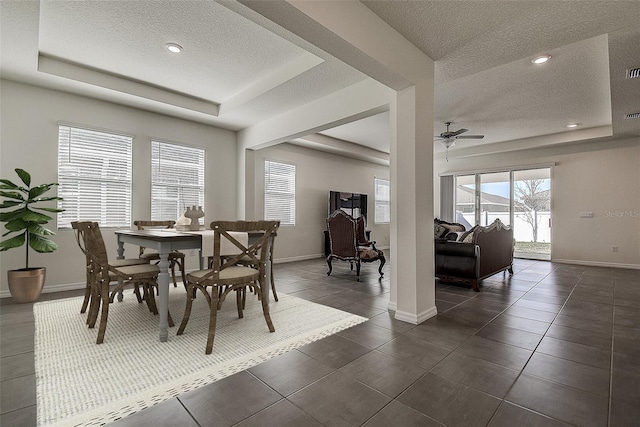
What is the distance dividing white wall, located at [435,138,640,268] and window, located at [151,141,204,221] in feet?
25.0

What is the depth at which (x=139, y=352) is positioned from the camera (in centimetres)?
221

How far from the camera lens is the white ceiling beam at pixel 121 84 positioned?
3496 mm

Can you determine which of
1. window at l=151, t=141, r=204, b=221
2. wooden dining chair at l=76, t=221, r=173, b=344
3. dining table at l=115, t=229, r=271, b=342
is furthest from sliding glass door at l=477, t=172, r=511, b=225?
wooden dining chair at l=76, t=221, r=173, b=344

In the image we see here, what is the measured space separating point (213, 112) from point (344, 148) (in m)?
3.40

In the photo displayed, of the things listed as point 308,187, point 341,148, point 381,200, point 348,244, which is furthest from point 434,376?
point 381,200

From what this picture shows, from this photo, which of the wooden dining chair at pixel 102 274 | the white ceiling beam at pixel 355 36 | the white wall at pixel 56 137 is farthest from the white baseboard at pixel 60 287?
the white ceiling beam at pixel 355 36

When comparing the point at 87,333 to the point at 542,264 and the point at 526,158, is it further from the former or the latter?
the point at 526,158

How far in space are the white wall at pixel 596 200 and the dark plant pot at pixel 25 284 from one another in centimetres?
935

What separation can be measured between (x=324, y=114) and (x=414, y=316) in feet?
9.42

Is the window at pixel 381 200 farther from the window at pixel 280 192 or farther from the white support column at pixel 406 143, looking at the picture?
the white support column at pixel 406 143

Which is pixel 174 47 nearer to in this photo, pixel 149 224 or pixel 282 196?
pixel 149 224

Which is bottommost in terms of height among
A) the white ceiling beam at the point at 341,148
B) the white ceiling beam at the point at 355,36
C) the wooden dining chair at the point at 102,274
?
the wooden dining chair at the point at 102,274

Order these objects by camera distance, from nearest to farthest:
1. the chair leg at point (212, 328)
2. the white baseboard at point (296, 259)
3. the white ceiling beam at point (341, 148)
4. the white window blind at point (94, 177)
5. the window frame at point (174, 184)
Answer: the chair leg at point (212, 328)
the white window blind at point (94, 177)
the window frame at point (174, 184)
the white baseboard at point (296, 259)
the white ceiling beam at point (341, 148)

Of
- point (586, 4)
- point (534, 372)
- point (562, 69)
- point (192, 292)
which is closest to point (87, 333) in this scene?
point (192, 292)
